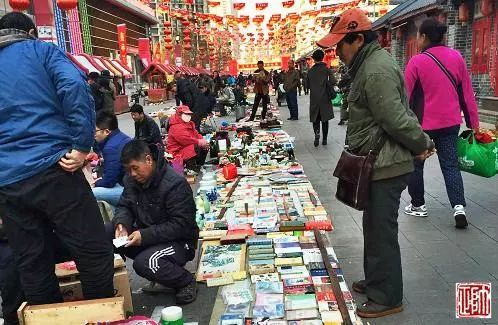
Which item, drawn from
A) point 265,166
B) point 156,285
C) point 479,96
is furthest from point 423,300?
point 479,96

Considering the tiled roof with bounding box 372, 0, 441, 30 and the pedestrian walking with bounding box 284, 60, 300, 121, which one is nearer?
the tiled roof with bounding box 372, 0, 441, 30

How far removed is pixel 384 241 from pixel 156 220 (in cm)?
159

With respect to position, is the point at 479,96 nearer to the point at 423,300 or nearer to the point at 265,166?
the point at 265,166

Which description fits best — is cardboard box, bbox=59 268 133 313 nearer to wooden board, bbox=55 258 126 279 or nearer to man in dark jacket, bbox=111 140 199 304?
wooden board, bbox=55 258 126 279

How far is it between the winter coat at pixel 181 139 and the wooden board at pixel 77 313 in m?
4.84

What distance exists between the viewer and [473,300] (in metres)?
3.12

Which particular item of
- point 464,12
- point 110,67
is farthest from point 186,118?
point 110,67

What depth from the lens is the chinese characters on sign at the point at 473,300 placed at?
9.59 ft

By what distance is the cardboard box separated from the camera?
2988 millimetres

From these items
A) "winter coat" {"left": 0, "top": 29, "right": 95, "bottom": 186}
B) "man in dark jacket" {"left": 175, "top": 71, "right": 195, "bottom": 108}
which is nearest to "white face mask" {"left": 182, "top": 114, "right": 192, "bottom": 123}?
"man in dark jacket" {"left": 175, "top": 71, "right": 195, "bottom": 108}

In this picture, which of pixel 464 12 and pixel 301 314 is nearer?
pixel 301 314

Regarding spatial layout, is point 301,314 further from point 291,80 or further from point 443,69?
point 291,80

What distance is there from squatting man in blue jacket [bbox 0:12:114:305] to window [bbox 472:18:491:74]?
11295 millimetres

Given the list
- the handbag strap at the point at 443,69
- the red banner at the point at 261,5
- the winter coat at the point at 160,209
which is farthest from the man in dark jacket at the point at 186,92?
the red banner at the point at 261,5
